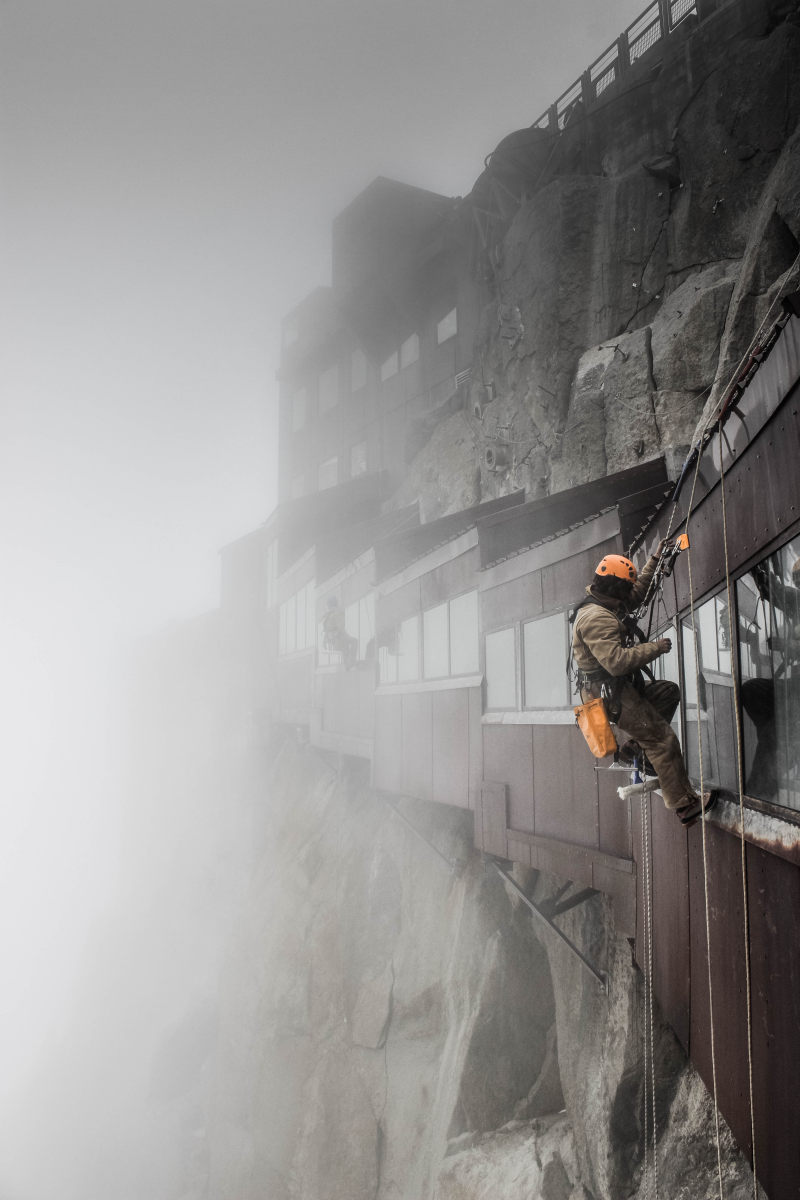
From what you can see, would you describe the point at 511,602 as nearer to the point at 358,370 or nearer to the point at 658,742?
the point at 658,742

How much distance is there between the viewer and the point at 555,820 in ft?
37.0

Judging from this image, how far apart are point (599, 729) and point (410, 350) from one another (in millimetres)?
34959

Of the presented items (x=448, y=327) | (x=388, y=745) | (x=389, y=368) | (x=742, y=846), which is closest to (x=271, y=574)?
(x=389, y=368)

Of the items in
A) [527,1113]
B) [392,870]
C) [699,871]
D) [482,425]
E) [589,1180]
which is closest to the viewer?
[699,871]

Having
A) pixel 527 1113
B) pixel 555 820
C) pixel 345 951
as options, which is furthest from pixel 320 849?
pixel 555 820

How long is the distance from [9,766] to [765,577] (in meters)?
151

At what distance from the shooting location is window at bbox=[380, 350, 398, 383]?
39.3m

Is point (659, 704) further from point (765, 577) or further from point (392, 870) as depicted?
point (392, 870)

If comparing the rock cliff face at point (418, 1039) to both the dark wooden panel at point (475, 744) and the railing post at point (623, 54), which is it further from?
the railing post at point (623, 54)

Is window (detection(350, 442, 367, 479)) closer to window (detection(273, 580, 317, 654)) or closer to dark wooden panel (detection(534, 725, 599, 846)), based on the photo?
window (detection(273, 580, 317, 654))

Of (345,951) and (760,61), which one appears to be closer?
(760,61)

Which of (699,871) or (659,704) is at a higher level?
(659,704)

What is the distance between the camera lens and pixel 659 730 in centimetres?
603

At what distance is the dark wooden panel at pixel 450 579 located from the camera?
14.5m
